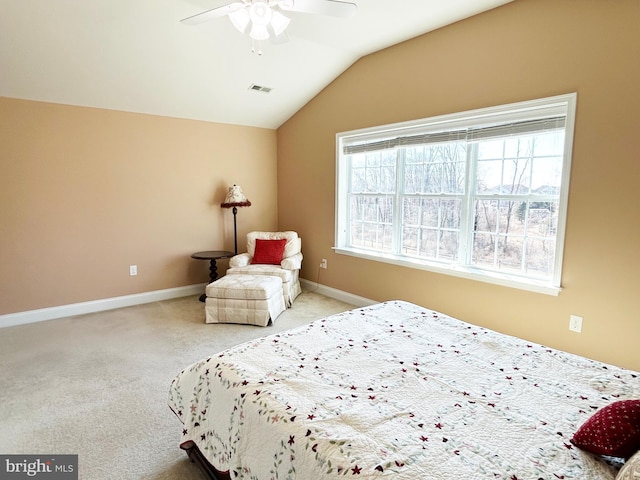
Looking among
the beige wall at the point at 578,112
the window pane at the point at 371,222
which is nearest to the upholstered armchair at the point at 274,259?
the window pane at the point at 371,222

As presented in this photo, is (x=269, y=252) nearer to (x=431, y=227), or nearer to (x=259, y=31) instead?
(x=431, y=227)

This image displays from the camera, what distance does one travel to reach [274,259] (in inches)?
180

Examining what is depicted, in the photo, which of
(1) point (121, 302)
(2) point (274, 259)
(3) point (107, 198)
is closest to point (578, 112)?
(2) point (274, 259)

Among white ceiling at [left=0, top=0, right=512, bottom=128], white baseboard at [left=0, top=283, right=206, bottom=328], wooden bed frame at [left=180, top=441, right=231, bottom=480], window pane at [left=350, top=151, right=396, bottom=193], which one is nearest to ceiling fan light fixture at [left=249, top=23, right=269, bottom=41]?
white ceiling at [left=0, top=0, right=512, bottom=128]

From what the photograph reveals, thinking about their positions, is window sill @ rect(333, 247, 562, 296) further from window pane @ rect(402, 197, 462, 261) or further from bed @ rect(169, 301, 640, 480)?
bed @ rect(169, 301, 640, 480)

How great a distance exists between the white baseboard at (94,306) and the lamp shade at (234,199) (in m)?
1.17

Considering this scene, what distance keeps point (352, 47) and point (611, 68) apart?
7.62 ft

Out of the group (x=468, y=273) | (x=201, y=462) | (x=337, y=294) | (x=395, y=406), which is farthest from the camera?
(x=337, y=294)

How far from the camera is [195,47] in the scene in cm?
350

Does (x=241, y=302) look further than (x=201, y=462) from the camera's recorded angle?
Yes

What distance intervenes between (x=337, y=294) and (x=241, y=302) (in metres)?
1.40

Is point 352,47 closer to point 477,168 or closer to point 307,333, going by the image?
point 477,168

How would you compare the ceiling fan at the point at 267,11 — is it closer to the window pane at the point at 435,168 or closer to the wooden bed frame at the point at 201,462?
the window pane at the point at 435,168

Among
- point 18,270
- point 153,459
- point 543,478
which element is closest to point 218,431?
point 153,459
